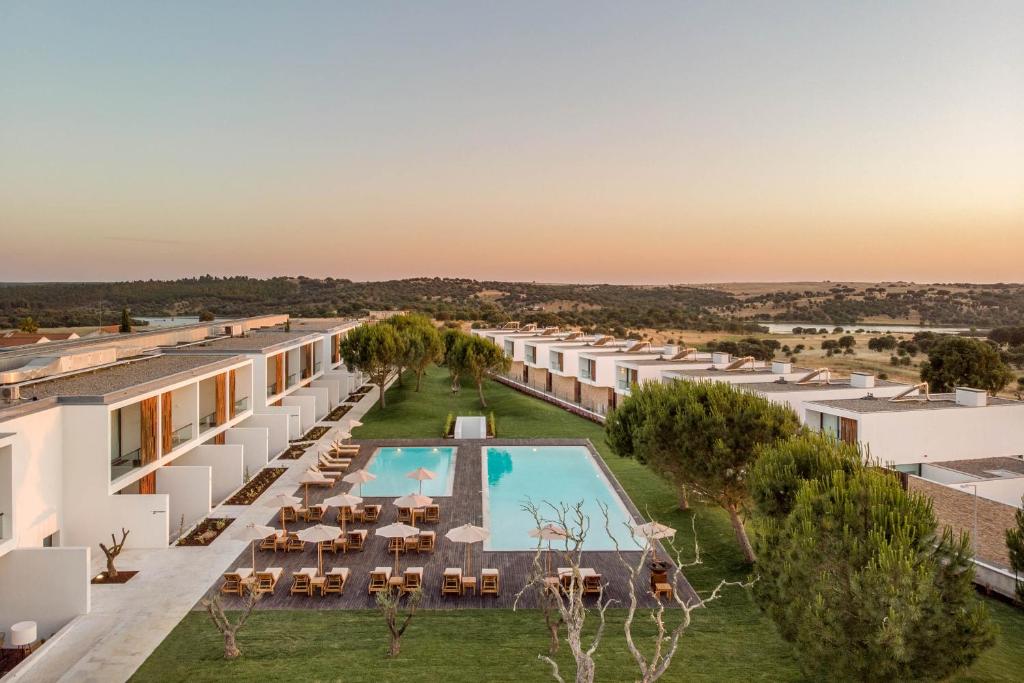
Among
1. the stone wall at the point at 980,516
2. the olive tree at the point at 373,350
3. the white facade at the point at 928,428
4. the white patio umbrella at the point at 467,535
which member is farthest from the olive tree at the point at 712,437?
the olive tree at the point at 373,350

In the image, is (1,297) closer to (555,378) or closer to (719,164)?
(555,378)

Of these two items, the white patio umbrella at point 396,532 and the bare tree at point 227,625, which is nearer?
the bare tree at point 227,625

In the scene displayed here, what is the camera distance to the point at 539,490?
957 inches

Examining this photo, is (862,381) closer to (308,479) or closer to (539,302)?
(308,479)

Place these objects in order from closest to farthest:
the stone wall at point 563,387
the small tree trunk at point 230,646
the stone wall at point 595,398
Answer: the small tree trunk at point 230,646 → the stone wall at point 595,398 → the stone wall at point 563,387

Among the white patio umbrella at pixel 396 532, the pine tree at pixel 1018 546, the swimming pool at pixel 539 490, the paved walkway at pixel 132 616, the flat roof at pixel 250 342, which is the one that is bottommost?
the swimming pool at pixel 539 490

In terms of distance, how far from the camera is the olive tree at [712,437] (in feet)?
54.2

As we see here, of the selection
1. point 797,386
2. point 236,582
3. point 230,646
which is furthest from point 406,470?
point 797,386

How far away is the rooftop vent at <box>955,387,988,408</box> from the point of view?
77.0 feet

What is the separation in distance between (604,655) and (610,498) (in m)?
11.3

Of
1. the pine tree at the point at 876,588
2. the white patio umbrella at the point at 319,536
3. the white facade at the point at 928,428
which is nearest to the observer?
the pine tree at the point at 876,588

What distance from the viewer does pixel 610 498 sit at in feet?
75.3

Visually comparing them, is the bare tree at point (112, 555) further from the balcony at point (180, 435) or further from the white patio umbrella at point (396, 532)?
the white patio umbrella at point (396, 532)

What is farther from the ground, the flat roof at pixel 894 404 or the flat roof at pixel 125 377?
the flat roof at pixel 125 377
